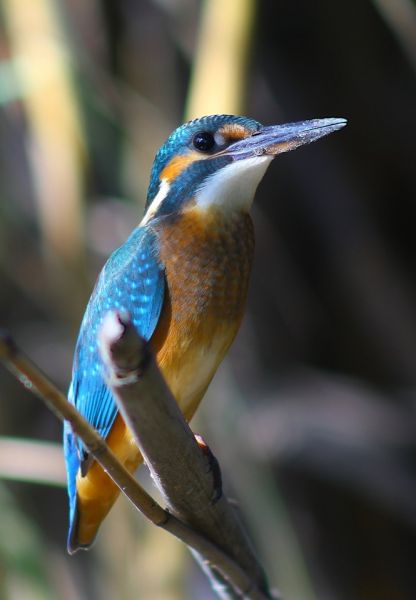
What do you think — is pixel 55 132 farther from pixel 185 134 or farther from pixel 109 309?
pixel 109 309

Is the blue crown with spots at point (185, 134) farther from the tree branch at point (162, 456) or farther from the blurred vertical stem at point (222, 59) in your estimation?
the tree branch at point (162, 456)

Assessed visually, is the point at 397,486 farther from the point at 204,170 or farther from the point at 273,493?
the point at 204,170

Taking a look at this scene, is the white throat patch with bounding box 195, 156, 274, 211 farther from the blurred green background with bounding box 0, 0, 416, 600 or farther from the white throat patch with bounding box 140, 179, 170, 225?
the blurred green background with bounding box 0, 0, 416, 600

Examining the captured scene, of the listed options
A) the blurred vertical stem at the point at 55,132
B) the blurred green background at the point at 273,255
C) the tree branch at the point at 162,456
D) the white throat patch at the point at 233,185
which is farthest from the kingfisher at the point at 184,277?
the blurred vertical stem at the point at 55,132

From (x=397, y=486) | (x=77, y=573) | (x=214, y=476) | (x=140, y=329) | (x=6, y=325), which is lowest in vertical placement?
(x=77, y=573)

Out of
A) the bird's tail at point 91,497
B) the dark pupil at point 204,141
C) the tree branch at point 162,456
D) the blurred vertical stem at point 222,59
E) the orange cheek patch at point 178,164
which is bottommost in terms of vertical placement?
the bird's tail at point 91,497

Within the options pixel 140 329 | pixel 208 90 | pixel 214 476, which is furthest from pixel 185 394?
pixel 208 90

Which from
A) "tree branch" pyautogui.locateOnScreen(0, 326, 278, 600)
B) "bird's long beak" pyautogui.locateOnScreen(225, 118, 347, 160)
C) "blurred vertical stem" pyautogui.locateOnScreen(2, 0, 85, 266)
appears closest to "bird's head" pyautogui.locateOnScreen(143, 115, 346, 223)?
"bird's long beak" pyautogui.locateOnScreen(225, 118, 347, 160)
